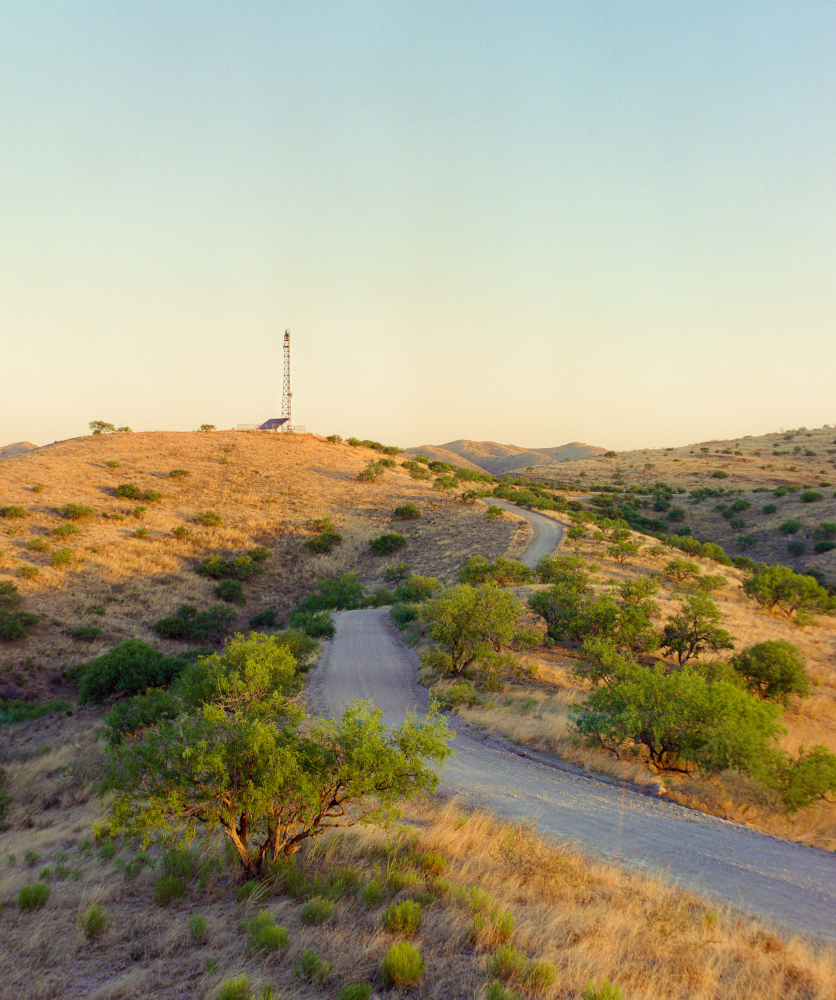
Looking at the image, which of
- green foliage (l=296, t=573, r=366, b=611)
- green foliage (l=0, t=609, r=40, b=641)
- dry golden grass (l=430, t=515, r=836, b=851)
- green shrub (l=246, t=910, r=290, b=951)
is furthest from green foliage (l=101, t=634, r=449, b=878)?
green foliage (l=296, t=573, r=366, b=611)

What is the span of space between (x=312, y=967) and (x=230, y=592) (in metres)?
31.7

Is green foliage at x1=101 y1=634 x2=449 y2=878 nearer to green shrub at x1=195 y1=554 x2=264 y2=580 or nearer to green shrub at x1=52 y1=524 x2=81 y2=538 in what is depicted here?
green shrub at x1=195 y1=554 x2=264 y2=580

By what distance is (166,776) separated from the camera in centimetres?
621

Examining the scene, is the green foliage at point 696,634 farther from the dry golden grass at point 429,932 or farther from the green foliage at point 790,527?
the green foliage at point 790,527

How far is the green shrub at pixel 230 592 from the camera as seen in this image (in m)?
34.4

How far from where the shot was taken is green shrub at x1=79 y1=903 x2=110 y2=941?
553cm

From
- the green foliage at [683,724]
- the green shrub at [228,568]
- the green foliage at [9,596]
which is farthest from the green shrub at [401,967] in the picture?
the green shrub at [228,568]

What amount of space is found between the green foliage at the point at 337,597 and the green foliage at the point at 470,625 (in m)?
14.7

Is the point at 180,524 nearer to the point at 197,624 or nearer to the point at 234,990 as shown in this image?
the point at 197,624

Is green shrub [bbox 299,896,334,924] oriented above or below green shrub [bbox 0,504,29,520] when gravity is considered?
below

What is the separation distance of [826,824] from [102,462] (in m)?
61.3

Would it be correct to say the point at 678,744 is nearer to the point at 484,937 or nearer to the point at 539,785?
the point at 539,785

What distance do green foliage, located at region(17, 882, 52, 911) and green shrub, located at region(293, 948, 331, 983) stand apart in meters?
3.74

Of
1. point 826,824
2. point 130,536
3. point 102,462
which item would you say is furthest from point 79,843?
point 102,462
